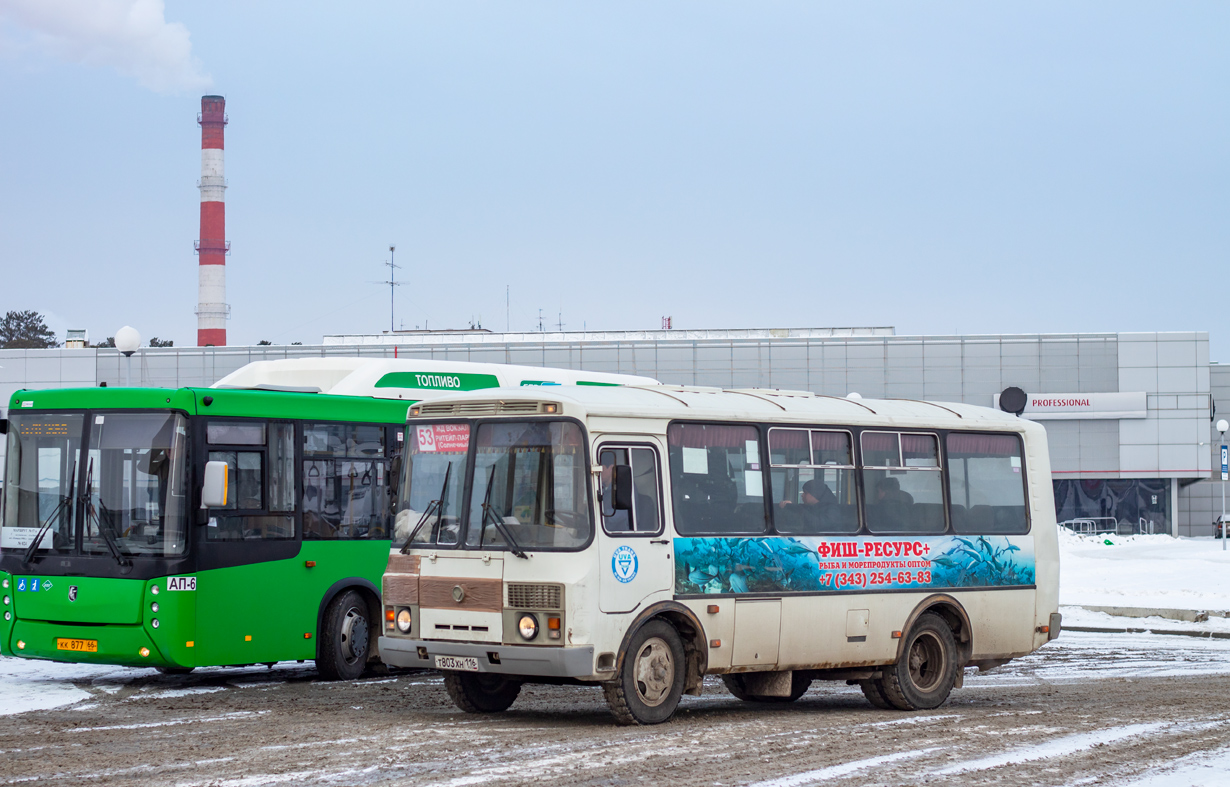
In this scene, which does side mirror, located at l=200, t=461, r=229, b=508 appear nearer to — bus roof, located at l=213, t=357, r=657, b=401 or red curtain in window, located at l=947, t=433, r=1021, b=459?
bus roof, located at l=213, t=357, r=657, b=401

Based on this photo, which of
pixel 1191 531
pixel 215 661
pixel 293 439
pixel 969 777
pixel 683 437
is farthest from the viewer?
pixel 1191 531

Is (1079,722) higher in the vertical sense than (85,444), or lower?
lower

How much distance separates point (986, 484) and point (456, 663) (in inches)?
225

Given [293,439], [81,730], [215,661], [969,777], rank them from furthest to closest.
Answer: [293,439]
[215,661]
[81,730]
[969,777]

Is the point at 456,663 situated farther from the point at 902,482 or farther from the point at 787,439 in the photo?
the point at 902,482

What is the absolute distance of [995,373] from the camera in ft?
214

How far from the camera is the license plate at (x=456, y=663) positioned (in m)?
11.0

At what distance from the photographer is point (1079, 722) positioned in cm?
1151

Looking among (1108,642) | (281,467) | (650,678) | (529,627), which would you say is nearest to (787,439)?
(650,678)

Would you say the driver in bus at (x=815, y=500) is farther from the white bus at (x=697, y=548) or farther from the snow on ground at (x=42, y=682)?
the snow on ground at (x=42, y=682)

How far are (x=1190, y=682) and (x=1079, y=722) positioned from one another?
13.7 feet

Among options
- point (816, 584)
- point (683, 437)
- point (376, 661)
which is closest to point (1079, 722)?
point (816, 584)

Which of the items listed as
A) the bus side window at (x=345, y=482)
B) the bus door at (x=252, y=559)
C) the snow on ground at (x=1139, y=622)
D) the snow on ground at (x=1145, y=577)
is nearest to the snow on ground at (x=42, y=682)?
the bus door at (x=252, y=559)

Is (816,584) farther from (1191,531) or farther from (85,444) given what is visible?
(1191,531)
